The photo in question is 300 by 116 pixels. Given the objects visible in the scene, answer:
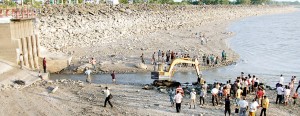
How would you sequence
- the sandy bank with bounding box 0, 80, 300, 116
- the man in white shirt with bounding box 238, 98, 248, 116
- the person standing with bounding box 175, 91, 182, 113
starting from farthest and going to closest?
the sandy bank with bounding box 0, 80, 300, 116, the person standing with bounding box 175, 91, 182, 113, the man in white shirt with bounding box 238, 98, 248, 116

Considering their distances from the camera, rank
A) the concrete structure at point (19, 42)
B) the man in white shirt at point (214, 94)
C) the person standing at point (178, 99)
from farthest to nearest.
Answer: the concrete structure at point (19, 42) → the man in white shirt at point (214, 94) → the person standing at point (178, 99)

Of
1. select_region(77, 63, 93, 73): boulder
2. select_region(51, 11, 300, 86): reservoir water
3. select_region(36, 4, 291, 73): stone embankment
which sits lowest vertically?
select_region(51, 11, 300, 86): reservoir water

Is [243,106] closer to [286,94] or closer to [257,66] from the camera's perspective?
[286,94]

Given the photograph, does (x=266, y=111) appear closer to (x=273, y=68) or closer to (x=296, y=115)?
(x=296, y=115)

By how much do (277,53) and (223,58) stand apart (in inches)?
511

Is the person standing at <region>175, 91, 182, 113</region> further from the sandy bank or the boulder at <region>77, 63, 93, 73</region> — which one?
the boulder at <region>77, 63, 93, 73</region>

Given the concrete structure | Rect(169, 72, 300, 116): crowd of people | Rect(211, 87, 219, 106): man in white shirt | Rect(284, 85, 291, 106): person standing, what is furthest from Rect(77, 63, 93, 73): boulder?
Rect(284, 85, 291, 106): person standing

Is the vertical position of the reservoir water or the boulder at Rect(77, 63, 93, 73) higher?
the boulder at Rect(77, 63, 93, 73)

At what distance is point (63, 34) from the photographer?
161 ft

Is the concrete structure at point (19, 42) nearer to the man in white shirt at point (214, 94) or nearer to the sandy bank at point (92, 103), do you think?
the sandy bank at point (92, 103)

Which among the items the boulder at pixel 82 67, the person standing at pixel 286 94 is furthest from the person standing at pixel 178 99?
the boulder at pixel 82 67

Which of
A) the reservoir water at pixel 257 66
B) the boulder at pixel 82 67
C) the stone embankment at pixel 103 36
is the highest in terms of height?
the stone embankment at pixel 103 36

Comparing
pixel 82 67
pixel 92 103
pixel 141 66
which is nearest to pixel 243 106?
pixel 92 103

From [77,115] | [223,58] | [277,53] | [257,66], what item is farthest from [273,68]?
[77,115]
